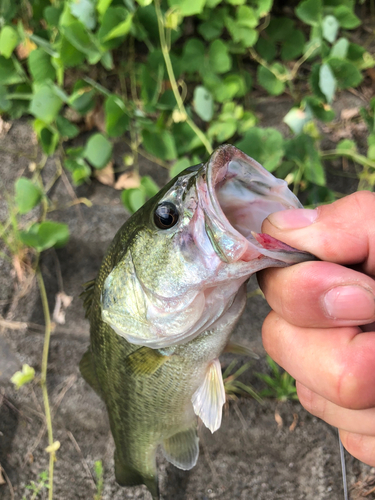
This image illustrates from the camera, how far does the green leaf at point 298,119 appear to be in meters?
1.56

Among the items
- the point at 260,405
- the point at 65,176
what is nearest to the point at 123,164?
the point at 65,176

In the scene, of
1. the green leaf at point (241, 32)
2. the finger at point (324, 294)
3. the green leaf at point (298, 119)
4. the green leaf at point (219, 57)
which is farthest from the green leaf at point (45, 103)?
the finger at point (324, 294)

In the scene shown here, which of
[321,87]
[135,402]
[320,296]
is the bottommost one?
[135,402]

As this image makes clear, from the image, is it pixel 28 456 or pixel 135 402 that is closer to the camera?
pixel 135 402

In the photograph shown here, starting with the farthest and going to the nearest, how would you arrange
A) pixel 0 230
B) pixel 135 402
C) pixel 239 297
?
1. pixel 0 230
2. pixel 135 402
3. pixel 239 297

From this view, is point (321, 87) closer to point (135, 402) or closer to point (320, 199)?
point (320, 199)

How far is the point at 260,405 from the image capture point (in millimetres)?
1765

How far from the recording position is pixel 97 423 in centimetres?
182

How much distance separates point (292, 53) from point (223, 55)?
0.41 metres

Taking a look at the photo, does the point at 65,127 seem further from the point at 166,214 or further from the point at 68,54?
the point at 166,214

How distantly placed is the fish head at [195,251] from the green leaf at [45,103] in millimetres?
1149

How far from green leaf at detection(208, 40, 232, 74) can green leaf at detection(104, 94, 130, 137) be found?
55 centimetres

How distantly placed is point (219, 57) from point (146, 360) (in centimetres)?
155

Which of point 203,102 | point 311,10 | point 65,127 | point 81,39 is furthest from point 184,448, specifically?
point 311,10
